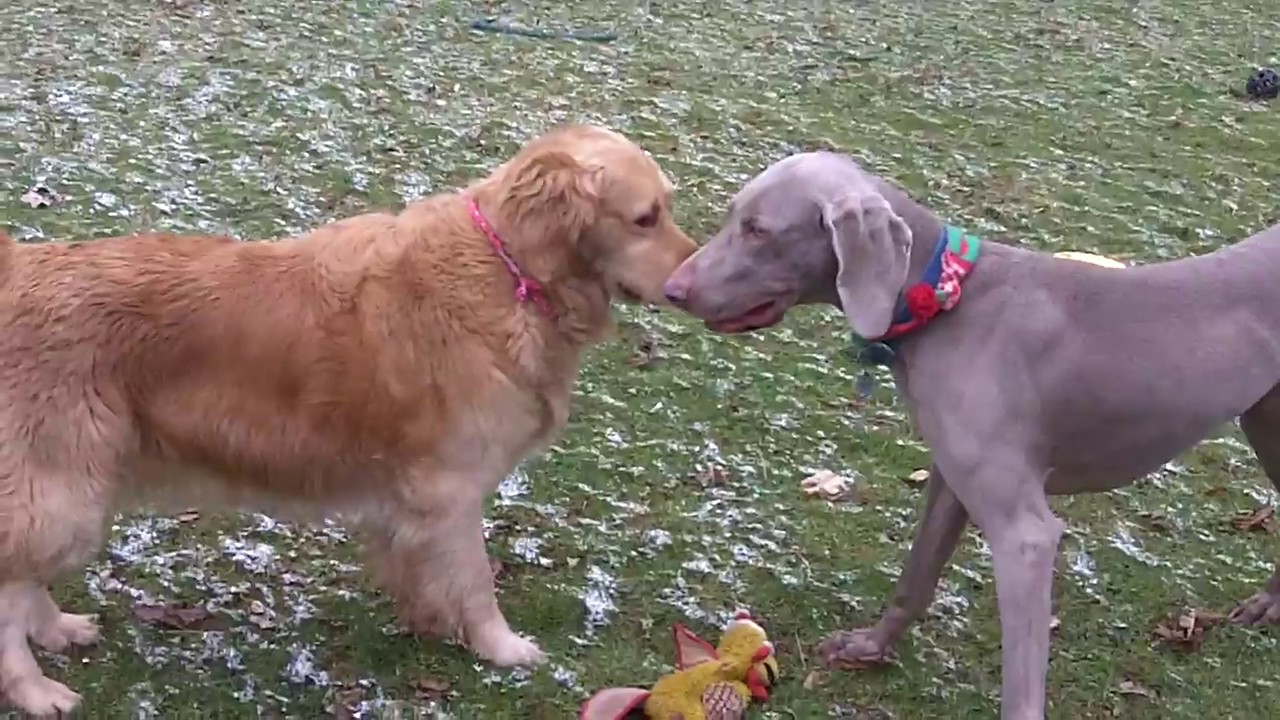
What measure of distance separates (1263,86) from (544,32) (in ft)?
16.6

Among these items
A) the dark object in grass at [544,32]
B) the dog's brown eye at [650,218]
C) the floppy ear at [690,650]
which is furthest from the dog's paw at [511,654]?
the dark object in grass at [544,32]

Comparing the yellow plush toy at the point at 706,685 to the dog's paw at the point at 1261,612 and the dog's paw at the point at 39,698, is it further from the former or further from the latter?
the dog's paw at the point at 1261,612

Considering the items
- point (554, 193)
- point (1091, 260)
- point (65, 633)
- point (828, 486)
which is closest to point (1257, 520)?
point (1091, 260)

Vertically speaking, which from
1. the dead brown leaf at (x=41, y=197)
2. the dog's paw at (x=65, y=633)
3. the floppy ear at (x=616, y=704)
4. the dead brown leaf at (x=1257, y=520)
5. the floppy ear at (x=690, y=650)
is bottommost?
the dead brown leaf at (x=41, y=197)

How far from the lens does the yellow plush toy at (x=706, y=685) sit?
3.48 meters

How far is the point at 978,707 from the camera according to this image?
378cm

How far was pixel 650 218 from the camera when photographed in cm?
374

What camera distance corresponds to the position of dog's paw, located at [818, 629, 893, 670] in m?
3.90

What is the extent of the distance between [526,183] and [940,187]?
4.53 meters

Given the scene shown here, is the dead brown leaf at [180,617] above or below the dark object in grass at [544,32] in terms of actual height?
above

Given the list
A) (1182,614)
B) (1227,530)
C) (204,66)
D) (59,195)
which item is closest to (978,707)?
(1182,614)

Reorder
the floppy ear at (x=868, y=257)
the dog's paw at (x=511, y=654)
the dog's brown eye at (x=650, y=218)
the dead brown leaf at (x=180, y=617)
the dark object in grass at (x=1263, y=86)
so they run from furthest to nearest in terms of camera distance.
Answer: the dark object in grass at (x=1263, y=86) → the dead brown leaf at (x=180, y=617) → the dog's paw at (x=511, y=654) → the dog's brown eye at (x=650, y=218) → the floppy ear at (x=868, y=257)

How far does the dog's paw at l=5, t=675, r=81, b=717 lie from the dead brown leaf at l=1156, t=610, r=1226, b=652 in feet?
9.81

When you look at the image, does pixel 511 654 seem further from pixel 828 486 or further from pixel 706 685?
pixel 828 486
